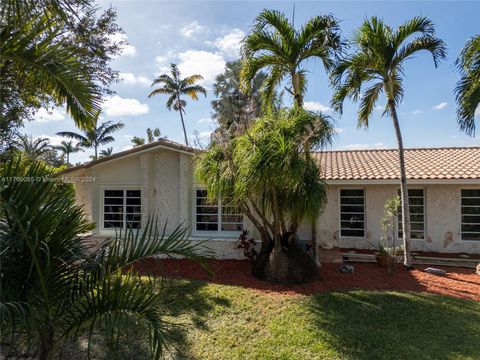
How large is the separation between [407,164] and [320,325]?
39.3 ft

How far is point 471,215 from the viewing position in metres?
14.2

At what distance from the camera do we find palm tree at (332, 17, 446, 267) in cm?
1057

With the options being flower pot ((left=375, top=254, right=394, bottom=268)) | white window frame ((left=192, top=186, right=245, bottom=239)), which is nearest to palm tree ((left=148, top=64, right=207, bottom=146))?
white window frame ((left=192, top=186, right=245, bottom=239))

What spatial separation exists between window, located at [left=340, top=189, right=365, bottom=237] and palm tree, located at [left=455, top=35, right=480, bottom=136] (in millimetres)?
5889

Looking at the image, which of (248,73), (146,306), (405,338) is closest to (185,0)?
(248,73)

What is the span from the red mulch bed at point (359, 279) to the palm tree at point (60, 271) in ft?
15.3

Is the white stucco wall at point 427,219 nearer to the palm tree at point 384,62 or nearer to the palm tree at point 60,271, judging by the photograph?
the palm tree at point 384,62

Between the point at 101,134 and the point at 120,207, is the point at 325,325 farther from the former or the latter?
the point at 101,134

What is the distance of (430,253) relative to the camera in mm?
13945

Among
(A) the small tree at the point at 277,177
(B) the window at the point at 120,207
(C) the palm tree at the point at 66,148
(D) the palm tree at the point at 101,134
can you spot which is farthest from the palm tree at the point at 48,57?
(C) the palm tree at the point at 66,148

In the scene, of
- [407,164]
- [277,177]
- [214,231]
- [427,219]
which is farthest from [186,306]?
[407,164]

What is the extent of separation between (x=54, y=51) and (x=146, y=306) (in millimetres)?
4041

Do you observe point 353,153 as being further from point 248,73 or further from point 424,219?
point 248,73

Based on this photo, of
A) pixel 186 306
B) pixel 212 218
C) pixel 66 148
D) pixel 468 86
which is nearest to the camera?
pixel 186 306
